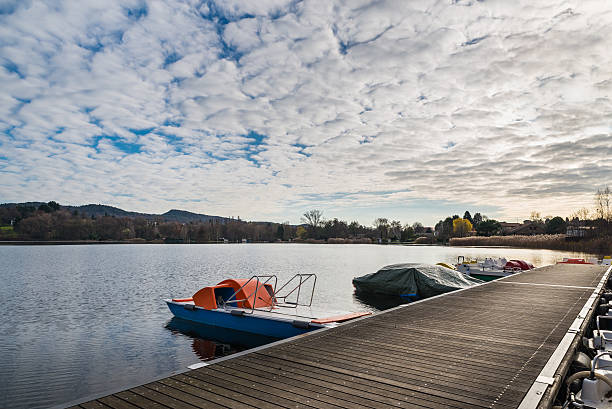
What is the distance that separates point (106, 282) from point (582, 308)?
2778cm

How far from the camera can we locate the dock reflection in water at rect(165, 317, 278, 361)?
39.3 feet

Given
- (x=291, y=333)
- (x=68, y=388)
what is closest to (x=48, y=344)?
(x=68, y=388)

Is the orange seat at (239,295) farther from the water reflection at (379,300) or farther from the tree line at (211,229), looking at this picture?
the tree line at (211,229)

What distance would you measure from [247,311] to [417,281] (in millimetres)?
10350

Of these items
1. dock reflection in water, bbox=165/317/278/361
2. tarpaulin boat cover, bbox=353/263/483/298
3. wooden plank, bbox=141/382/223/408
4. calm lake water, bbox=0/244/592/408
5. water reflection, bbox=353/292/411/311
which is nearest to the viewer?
wooden plank, bbox=141/382/223/408

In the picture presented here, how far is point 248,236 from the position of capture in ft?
523

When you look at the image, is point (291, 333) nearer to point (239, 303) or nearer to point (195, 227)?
point (239, 303)

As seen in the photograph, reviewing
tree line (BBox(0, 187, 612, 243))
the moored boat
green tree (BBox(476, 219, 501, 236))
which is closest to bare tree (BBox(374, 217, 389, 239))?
tree line (BBox(0, 187, 612, 243))

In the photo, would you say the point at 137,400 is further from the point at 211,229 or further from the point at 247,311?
the point at 211,229

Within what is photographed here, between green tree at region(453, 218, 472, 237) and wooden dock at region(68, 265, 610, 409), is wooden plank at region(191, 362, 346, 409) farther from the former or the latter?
green tree at region(453, 218, 472, 237)

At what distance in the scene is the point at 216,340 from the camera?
1304 cm

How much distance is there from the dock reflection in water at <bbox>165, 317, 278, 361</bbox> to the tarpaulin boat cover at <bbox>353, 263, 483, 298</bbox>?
9.98m

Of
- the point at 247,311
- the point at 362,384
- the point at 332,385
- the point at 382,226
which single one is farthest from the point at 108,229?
the point at 362,384

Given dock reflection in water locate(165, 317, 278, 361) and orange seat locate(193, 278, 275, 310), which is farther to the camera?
orange seat locate(193, 278, 275, 310)
